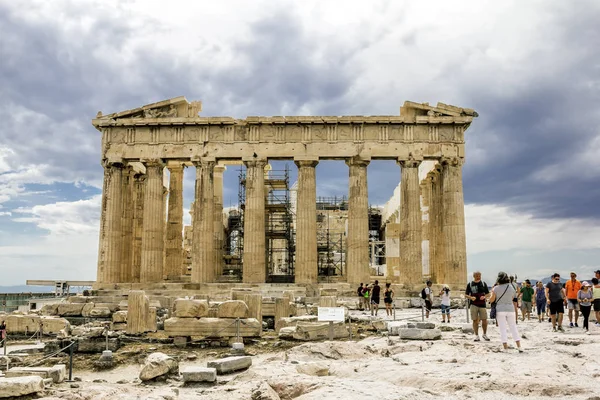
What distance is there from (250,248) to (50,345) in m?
16.1

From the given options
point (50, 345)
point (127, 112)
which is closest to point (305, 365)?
point (50, 345)

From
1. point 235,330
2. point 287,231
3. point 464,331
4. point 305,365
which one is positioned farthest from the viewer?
point 287,231

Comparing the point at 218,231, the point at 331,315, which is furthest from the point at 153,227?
the point at 331,315

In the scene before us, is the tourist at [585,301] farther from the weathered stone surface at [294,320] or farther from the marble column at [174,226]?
the marble column at [174,226]

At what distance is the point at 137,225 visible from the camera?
3556 cm

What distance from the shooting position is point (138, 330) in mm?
18328

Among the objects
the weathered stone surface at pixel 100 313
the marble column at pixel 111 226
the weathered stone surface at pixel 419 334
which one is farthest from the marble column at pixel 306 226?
the weathered stone surface at pixel 419 334

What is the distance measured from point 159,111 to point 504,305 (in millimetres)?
25132

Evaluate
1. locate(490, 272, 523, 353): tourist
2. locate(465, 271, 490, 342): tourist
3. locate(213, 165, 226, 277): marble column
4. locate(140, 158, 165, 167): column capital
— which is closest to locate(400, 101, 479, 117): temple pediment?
locate(213, 165, 226, 277): marble column

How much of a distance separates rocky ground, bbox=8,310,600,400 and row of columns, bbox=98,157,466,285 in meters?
16.5

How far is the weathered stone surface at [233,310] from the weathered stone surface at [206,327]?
39 centimetres

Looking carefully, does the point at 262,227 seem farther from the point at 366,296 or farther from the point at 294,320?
the point at 294,320

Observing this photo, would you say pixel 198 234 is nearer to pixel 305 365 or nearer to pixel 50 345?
pixel 50 345

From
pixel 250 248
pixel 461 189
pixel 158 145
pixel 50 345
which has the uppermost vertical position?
pixel 158 145
